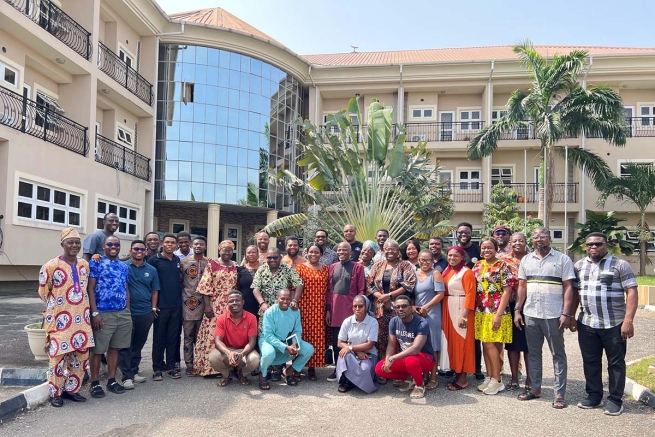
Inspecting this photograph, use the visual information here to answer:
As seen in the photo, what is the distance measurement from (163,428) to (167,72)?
759 inches

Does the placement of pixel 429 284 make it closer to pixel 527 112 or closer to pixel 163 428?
pixel 163 428

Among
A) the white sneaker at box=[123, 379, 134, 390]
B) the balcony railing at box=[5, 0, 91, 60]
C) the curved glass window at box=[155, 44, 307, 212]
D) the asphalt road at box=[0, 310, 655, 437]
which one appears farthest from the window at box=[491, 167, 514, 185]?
the white sneaker at box=[123, 379, 134, 390]

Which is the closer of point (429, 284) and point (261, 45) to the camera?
point (429, 284)

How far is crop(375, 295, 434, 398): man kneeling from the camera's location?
227 inches

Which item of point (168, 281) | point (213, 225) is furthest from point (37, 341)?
point (213, 225)

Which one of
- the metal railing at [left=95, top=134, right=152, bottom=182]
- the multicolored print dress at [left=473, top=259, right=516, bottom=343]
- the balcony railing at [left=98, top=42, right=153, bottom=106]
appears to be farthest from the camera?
the balcony railing at [left=98, top=42, right=153, bottom=106]

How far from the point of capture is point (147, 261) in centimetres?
652

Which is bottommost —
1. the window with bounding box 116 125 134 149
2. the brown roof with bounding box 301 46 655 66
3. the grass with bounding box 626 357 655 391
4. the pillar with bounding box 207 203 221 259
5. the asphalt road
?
the asphalt road

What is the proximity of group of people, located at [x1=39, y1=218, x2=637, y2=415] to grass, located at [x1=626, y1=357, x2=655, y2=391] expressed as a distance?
997mm

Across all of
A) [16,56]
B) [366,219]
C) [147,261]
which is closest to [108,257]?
[147,261]

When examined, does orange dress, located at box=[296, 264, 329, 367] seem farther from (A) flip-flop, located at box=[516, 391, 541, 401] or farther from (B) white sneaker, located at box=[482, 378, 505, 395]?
(A) flip-flop, located at box=[516, 391, 541, 401]

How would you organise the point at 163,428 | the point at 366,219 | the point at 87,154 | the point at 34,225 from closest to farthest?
the point at 163,428 < the point at 34,225 < the point at 366,219 < the point at 87,154

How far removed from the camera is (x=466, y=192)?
82.5ft

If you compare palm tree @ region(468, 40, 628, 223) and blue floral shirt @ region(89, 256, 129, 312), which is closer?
blue floral shirt @ region(89, 256, 129, 312)
